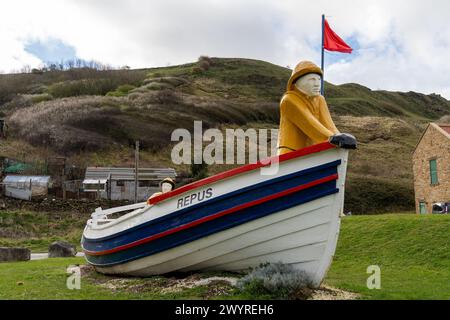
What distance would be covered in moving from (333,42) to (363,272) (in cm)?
622

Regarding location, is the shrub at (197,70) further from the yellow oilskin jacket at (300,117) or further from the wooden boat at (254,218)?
the wooden boat at (254,218)

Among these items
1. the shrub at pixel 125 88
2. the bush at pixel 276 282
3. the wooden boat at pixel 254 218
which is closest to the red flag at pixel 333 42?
the wooden boat at pixel 254 218

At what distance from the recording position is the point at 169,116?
207 ft

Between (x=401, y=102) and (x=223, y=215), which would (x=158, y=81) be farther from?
(x=223, y=215)

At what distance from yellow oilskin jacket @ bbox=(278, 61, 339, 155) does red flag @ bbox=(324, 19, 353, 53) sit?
17.9 ft

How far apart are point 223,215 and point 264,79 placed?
10097 cm

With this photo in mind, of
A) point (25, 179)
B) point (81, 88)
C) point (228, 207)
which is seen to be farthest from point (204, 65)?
point (228, 207)

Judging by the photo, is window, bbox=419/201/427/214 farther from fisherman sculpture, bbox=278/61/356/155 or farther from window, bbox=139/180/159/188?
fisherman sculpture, bbox=278/61/356/155

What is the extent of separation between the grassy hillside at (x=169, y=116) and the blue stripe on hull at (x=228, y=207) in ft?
112

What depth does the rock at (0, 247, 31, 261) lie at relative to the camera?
1711cm

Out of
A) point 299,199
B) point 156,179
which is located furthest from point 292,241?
point 156,179

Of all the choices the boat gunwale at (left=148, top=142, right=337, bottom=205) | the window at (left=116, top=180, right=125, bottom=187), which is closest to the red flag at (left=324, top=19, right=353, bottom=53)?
the boat gunwale at (left=148, top=142, right=337, bottom=205)

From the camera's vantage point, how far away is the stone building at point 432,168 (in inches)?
969

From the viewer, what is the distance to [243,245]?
7.27 meters
